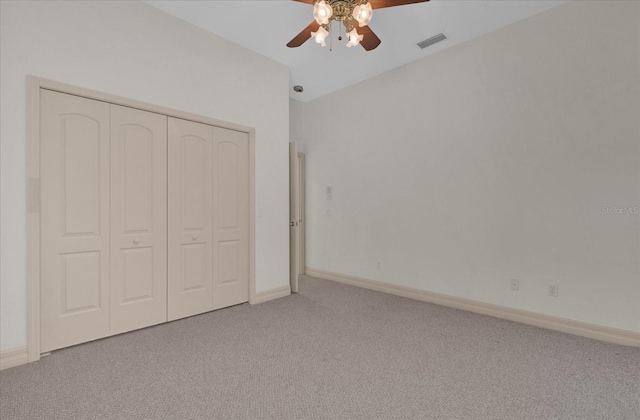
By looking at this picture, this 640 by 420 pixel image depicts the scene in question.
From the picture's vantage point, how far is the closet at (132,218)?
2498 mm

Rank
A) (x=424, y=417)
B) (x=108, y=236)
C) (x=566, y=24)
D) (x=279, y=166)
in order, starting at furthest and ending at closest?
(x=279, y=166) → (x=566, y=24) → (x=108, y=236) → (x=424, y=417)

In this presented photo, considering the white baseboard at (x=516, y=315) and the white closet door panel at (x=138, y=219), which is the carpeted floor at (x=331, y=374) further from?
the white closet door panel at (x=138, y=219)

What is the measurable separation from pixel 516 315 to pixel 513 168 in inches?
60.8

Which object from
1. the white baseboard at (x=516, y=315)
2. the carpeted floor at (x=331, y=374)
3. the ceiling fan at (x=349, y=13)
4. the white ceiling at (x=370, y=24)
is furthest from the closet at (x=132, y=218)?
the white baseboard at (x=516, y=315)

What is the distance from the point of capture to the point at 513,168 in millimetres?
3297

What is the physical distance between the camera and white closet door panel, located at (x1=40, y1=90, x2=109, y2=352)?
2.45 meters

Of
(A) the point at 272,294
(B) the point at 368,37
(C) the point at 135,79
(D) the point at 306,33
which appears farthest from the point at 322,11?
(A) the point at 272,294

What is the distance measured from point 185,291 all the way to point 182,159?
1390mm

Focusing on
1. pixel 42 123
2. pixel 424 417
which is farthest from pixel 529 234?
pixel 42 123

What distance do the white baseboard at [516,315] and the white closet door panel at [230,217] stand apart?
187 centimetres

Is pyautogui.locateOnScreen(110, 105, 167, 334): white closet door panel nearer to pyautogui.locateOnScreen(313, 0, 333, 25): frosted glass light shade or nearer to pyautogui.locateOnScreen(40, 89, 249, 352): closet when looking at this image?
pyautogui.locateOnScreen(40, 89, 249, 352): closet

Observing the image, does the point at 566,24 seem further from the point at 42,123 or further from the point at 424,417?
the point at 42,123

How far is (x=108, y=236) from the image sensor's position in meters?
2.75

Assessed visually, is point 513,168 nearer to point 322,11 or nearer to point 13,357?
point 322,11
